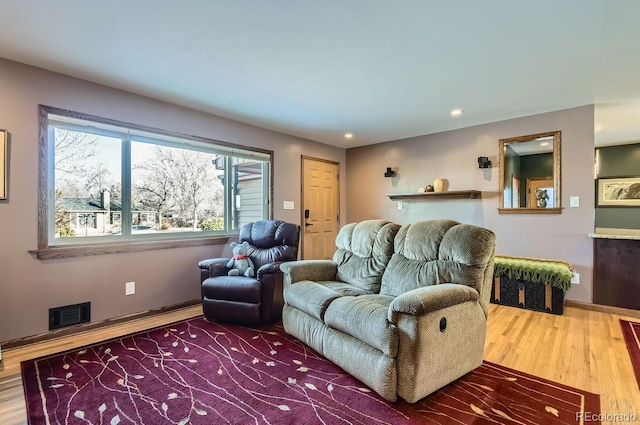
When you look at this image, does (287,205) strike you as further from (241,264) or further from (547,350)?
(547,350)

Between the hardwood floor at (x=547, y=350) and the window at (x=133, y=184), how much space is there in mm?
869

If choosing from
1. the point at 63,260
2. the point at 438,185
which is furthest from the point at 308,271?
the point at 438,185

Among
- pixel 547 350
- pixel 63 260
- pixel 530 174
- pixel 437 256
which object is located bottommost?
pixel 547 350

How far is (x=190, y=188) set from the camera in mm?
3861

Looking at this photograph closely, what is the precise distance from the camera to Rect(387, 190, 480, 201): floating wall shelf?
14.6ft

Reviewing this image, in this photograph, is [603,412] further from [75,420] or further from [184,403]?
[75,420]

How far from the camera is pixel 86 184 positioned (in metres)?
3.01

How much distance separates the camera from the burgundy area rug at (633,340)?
2.27 m

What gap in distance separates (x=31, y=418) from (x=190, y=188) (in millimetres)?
2619

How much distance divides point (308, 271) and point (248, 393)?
113 centimetres

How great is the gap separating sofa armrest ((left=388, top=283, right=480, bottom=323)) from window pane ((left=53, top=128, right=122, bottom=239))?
296 centimetres

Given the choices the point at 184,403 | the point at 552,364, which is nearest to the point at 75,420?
the point at 184,403

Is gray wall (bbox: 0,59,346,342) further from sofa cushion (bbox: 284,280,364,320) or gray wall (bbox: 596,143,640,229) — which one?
gray wall (bbox: 596,143,640,229)

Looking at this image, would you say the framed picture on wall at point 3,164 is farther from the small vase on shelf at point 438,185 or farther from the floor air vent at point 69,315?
the small vase on shelf at point 438,185
